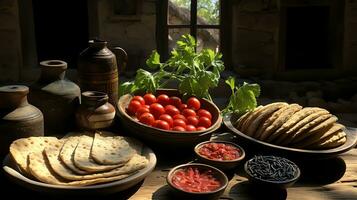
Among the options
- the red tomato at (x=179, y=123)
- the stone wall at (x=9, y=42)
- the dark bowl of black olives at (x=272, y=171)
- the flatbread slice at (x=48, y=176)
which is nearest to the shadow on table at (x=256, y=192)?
the dark bowl of black olives at (x=272, y=171)

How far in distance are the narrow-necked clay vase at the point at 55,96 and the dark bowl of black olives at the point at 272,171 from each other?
931 millimetres

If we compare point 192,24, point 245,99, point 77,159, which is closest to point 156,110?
point 245,99

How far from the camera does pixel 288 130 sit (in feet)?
7.39

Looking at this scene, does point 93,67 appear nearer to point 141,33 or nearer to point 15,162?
point 15,162

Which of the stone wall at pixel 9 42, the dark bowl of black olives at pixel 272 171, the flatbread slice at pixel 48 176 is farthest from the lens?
the stone wall at pixel 9 42

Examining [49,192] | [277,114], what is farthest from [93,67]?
[277,114]

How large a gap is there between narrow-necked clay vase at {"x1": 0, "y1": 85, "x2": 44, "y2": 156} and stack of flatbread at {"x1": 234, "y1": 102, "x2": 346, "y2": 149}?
1061mm

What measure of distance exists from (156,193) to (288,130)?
2.41 ft

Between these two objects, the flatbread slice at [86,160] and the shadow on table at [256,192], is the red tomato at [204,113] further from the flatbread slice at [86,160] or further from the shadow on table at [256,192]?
the flatbread slice at [86,160]

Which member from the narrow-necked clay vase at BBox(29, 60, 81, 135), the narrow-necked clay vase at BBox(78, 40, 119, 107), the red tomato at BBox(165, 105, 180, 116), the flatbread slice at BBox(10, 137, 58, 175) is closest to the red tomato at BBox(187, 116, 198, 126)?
the red tomato at BBox(165, 105, 180, 116)

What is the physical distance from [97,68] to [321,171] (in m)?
1.26

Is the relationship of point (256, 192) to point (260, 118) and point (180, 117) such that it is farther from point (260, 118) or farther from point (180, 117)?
point (180, 117)

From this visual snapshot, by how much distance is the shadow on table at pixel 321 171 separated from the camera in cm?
218

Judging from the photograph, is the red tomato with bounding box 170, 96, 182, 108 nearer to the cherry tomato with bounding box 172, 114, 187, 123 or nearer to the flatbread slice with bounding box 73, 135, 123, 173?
the cherry tomato with bounding box 172, 114, 187, 123
